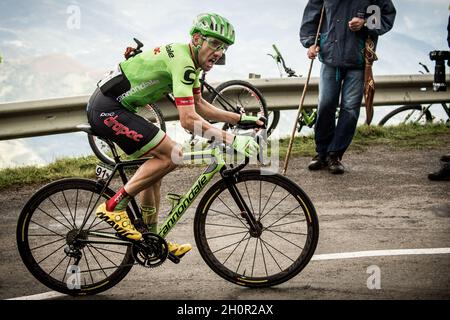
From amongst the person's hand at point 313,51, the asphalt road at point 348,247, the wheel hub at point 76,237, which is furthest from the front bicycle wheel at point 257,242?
the person's hand at point 313,51

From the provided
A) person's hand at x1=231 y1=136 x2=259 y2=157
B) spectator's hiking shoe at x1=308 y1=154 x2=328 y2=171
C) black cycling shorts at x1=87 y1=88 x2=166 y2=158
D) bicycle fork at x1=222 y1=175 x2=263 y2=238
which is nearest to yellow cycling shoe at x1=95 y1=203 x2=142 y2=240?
black cycling shorts at x1=87 y1=88 x2=166 y2=158

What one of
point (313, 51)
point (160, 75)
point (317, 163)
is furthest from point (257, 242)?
point (313, 51)

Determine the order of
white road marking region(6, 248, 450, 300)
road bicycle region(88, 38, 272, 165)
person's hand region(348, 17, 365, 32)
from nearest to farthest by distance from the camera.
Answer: white road marking region(6, 248, 450, 300), person's hand region(348, 17, 365, 32), road bicycle region(88, 38, 272, 165)

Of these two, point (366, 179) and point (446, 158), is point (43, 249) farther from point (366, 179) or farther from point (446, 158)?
point (446, 158)

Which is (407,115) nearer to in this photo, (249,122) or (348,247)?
(348,247)

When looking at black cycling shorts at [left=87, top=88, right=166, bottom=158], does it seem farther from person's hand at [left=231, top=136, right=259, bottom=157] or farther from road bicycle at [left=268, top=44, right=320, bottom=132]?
road bicycle at [left=268, top=44, right=320, bottom=132]

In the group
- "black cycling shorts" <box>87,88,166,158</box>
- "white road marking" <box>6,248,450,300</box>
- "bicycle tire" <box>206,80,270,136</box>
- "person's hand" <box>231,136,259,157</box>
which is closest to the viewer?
"person's hand" <box>231,136,259,157</box>

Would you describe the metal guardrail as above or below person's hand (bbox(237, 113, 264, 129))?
below

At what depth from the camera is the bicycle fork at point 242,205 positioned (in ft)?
15.0

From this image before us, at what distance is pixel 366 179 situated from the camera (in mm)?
7633

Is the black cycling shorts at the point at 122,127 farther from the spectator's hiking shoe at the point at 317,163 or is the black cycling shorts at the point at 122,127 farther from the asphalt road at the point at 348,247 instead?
the spectator's hiking shoe at the point at 317,163

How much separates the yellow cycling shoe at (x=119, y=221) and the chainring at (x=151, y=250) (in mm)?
94

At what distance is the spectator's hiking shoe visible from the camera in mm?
7973
